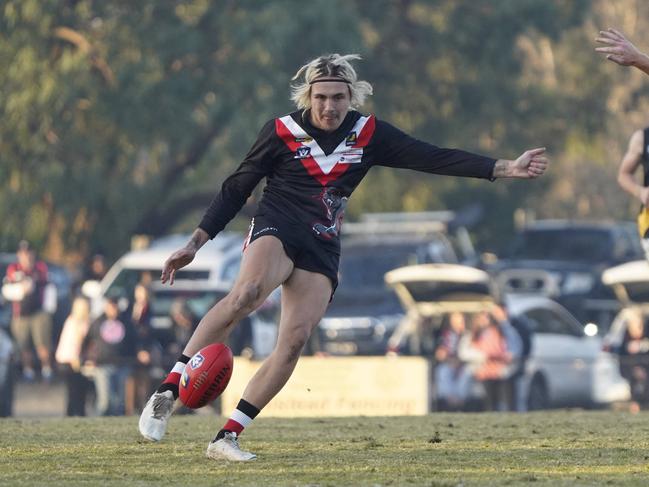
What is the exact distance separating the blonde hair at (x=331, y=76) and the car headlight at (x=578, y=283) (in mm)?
24011

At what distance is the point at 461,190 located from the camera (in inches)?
1761

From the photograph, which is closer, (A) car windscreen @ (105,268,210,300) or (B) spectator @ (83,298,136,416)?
(B) spectator @ (83,298,136,416)

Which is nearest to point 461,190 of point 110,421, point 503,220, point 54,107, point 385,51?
point 503,220

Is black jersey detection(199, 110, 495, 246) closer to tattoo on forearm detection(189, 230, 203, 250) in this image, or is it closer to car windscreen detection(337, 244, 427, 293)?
tattoo on forearm detection(189, 230, 203, 250)

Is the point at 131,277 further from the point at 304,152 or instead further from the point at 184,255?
the point at 304,152

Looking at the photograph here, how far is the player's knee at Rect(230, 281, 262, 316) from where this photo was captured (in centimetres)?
902

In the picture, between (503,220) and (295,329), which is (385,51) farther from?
(295,329)

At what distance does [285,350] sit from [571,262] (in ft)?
83.7

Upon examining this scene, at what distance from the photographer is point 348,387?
20688 millimetres

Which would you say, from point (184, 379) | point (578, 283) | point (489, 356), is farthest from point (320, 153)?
point (578, 283)

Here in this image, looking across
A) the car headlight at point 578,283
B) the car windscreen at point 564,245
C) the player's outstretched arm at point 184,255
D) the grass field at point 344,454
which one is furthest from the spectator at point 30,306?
the player's outstretched arm at point 184,255

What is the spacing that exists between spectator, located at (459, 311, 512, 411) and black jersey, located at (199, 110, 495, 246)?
1319cm

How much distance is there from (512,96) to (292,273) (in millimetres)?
34615

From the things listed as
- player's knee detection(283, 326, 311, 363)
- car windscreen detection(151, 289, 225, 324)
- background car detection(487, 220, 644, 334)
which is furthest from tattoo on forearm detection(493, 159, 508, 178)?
background car detection(487, 220, 644, 334)
